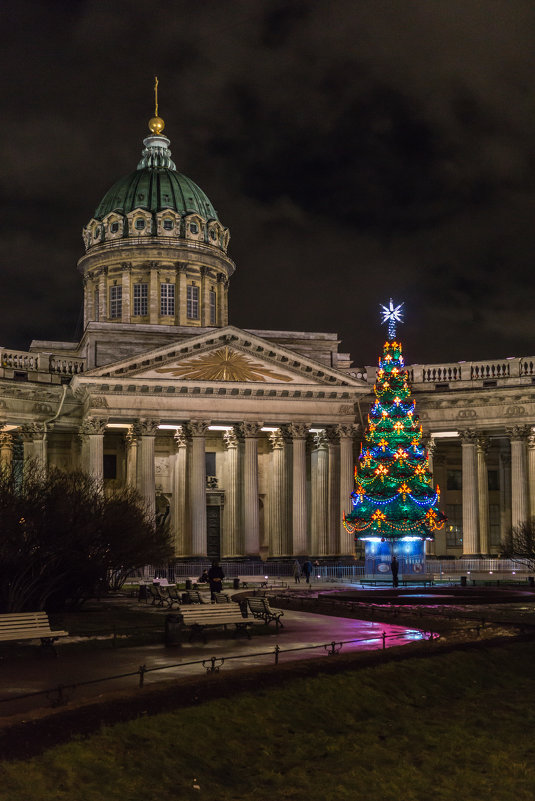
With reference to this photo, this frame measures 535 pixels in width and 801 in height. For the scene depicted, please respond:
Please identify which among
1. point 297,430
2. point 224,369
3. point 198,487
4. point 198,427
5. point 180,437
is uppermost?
point 224,369

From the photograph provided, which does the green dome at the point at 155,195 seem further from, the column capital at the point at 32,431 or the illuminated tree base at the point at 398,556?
the illuminated tree base at the point at 398,556

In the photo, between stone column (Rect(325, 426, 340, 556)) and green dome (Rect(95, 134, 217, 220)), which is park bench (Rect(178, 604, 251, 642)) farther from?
green dome (Rect(95, 134, 217, 220))

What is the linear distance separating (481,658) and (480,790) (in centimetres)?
771

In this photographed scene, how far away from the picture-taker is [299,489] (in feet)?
196

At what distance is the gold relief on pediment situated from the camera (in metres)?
58.6

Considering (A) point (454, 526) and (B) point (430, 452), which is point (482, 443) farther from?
(A) point (454, 526)

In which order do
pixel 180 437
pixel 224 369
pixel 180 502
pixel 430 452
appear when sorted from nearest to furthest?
1. pixel 224 369
2. pixel 180 437
3. pixel 180 502
4. pixel 430 452

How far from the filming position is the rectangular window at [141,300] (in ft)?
238

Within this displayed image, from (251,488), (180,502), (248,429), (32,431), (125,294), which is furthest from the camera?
(125,294)

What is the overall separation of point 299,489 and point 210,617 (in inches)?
1392

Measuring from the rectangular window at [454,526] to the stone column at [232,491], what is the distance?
13.7 m

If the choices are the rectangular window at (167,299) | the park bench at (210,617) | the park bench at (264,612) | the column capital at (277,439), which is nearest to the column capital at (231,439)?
the column capital at (277,439)

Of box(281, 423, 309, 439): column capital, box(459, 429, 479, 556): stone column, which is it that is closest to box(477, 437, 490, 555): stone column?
box(459, 429, 479, 556): stone column

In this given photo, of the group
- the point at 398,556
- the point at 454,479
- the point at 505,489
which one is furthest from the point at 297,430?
the point at 505,489
